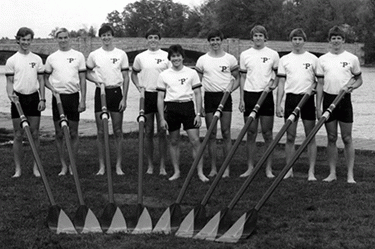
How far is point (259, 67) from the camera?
27.1 feet

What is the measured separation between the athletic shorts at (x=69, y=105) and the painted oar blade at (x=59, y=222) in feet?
7.56

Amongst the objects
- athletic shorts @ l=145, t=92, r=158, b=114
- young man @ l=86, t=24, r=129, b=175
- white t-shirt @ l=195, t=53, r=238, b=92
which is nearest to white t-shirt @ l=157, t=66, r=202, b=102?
white t-shirt @ l=195, t=53, r=238, b=92

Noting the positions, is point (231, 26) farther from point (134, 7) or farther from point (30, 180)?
point (30, 180)

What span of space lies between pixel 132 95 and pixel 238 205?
3035cm

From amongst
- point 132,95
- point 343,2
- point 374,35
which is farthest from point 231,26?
point 132,95

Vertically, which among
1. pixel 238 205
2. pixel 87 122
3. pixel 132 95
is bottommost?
pixel 132 95

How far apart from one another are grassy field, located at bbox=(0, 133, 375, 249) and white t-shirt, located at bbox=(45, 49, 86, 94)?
113 centimetres

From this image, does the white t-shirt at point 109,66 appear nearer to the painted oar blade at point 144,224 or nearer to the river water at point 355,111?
the painted oar blade at point 144,224

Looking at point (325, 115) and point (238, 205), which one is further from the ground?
point (325, 115)

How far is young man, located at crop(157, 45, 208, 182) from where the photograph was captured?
8109 millimetres

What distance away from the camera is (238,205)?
697 cm

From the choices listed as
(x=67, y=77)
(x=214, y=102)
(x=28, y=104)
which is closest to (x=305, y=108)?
(x=214, y=102)

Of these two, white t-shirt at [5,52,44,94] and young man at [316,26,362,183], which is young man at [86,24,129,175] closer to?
white t-shirt at [5,52,44,94]

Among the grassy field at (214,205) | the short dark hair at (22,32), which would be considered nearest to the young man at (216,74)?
the grassy field at (214,205)
